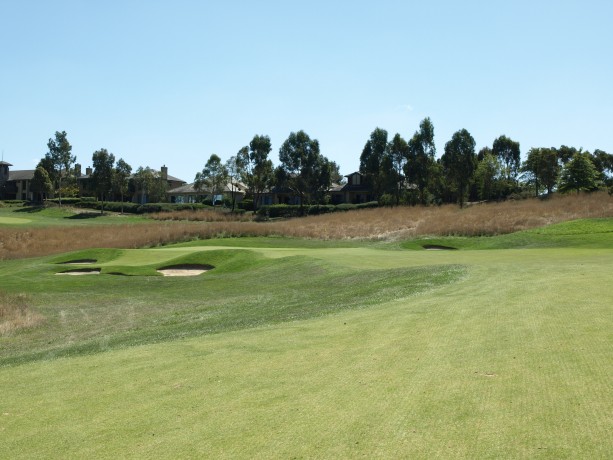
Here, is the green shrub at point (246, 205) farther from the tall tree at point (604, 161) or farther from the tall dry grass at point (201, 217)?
the tall tree at point (604, 161)

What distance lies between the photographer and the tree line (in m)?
89.9

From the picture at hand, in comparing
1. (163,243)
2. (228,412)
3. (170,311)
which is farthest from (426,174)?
(228,412)

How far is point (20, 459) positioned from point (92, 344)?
30.7 ft

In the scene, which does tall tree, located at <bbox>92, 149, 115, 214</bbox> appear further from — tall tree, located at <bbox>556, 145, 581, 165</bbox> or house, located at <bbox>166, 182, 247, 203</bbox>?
tall tree, located at <bbox>556, 145, 581, 165</bbox>

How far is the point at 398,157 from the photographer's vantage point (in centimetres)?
9475

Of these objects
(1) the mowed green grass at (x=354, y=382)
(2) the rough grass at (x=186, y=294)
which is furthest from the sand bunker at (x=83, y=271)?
(1) the mowed green grass at (x=354, y=382)

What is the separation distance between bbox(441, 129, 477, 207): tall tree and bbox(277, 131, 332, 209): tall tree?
22820 millimetres

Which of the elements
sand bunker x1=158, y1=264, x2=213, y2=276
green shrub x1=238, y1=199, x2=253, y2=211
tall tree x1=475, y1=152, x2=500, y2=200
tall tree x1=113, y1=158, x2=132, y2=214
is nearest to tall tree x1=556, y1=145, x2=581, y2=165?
tall tree x1=475, y1=152, x2=500, y2=200

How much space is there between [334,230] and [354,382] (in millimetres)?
45927

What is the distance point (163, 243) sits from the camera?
47.7 metres

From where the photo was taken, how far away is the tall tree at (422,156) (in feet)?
304

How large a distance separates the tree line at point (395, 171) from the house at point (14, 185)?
18.1m

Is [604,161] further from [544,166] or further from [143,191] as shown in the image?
[143,191]

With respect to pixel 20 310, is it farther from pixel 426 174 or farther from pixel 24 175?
pixel 24 175
